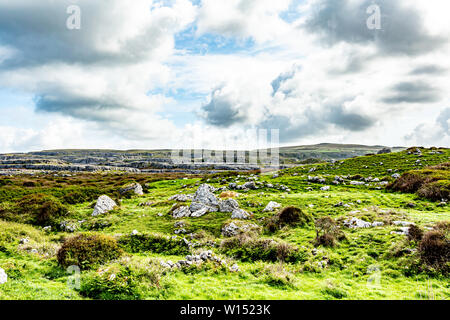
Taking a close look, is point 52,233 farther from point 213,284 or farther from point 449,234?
point 449,234

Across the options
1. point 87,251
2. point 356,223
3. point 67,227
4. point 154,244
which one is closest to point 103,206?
point 67,227

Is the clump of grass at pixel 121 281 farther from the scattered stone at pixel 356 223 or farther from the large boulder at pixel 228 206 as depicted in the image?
the scattered stone at pixel 356 223

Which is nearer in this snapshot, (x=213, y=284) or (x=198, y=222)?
(x=213, y=284)

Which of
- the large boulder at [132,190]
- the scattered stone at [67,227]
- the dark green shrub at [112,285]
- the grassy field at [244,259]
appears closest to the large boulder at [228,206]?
the grassy field at [244,259]

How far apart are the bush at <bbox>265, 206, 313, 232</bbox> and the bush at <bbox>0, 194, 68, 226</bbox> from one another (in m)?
20.2

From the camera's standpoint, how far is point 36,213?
23.5 meters

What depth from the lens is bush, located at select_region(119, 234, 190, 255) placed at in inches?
620

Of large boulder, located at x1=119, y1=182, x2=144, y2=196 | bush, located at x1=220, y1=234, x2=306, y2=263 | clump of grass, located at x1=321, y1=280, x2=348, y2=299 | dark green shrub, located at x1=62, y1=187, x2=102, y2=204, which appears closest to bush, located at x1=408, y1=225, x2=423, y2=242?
bush, located at x1=220, y1=234, x2=306, y2=263

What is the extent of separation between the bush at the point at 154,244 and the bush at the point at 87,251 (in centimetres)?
217

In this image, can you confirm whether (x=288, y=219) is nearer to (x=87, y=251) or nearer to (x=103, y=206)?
(x=87, y=251)
